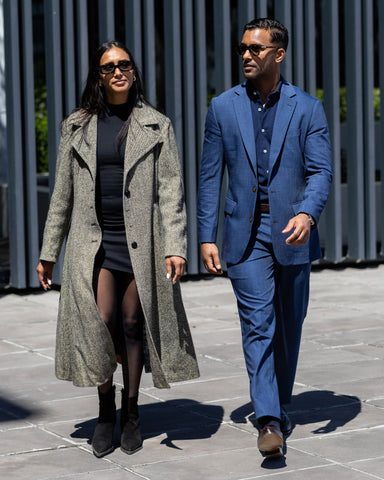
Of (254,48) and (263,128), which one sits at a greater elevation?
(254,48)

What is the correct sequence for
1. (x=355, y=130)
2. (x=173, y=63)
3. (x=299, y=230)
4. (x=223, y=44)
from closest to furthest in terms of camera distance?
(x=299, y=230), (x=173, y=63), (x=223, y=44), (x=355, y=130)

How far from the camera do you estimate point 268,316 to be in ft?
16.8

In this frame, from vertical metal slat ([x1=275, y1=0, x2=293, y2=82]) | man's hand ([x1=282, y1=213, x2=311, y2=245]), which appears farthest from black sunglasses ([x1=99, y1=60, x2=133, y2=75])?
vertical metal slat ([x1=275, y1=0, x2=293, y2=82])

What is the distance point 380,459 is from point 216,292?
231 inches

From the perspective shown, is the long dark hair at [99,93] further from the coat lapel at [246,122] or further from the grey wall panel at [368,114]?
the grey wall panel at [368,114]

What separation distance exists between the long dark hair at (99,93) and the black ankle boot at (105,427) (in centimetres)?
128

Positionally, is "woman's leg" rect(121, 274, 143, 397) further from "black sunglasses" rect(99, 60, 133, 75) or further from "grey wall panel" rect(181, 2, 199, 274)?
"grey wall panel" rect(181, 2, 199, 274)

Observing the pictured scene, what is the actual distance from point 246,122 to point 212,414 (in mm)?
1723

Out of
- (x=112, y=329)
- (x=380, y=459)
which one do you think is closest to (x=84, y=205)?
(x=112, y=329)

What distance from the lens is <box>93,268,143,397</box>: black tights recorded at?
5129 mm

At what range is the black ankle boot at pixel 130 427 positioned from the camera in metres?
5.19

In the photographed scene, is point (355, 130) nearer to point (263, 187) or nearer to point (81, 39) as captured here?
point (81, 39)

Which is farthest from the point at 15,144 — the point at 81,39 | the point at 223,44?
the point at 223,44

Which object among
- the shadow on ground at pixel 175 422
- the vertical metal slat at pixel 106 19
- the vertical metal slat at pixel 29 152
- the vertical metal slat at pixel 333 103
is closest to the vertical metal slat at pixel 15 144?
the vertical metal slat at pixel 29 152
